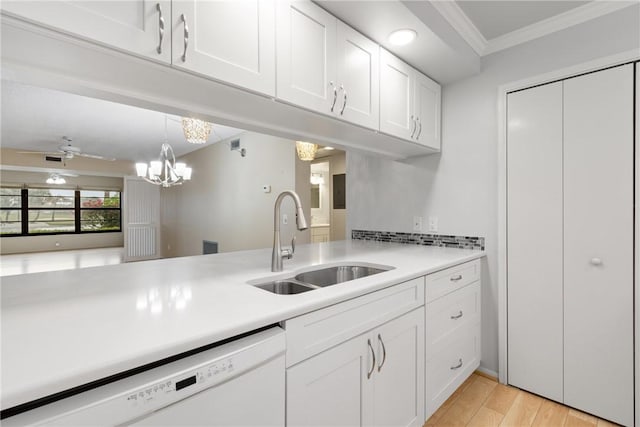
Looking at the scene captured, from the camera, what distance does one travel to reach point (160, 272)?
1362 millimetres

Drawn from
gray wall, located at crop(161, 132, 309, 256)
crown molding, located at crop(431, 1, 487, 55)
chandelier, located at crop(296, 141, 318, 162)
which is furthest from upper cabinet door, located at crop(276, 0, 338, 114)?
gray wall, located at crop(161, 132, 309, 256)

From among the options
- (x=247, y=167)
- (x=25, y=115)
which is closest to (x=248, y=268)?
(x=247, y=167)

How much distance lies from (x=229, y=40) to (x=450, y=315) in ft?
5.93

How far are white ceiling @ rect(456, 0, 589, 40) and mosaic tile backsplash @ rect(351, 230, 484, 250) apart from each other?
1441 mm

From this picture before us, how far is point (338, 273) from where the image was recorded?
1729 millimetres

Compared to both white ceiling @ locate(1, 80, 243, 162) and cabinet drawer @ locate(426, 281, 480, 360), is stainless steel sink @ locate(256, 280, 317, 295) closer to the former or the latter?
cabinet drawer @ locate(426, 281, 480, 360)

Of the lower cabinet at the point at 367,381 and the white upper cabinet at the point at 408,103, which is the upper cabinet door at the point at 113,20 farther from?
the white upper cabinet at the point at 408,103

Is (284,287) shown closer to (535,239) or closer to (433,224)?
(433,224)

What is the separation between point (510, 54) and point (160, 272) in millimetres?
2583

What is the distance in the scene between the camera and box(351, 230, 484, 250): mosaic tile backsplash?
2217 millimetres

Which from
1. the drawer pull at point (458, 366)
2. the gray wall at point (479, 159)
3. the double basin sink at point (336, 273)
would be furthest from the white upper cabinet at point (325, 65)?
the drawer pull at point (458, 366)

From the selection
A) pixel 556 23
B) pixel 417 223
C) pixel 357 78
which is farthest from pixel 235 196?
pixel 556 23

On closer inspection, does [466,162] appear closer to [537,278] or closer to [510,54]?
[510,54]

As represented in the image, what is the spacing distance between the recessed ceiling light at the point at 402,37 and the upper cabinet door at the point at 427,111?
0.41 metres
